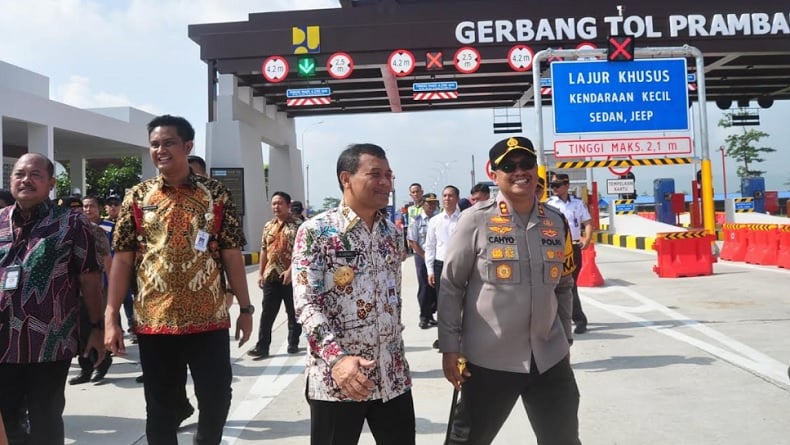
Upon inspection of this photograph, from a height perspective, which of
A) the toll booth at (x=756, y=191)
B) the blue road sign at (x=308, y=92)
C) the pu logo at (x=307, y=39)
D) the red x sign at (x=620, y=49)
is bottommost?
the toll booth at (x=756, y=191)

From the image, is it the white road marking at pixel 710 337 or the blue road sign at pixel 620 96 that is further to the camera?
the blue road sign at pixel 620 96

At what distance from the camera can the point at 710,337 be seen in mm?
6500

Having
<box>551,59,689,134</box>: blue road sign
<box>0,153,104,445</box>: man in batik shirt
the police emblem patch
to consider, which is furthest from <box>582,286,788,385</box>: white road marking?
<box>0,153,104,445</box>: man in batik shirt

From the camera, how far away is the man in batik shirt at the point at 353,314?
2330 millimetres

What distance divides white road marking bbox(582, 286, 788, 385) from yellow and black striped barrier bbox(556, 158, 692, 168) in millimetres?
2091

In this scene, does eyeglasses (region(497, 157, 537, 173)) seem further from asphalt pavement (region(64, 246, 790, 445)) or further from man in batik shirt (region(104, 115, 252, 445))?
asphalt pavement (region(64, 246, 790, 445))

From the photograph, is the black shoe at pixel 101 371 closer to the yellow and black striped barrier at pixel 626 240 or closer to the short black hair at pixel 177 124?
the short black hair at pixel 177 124

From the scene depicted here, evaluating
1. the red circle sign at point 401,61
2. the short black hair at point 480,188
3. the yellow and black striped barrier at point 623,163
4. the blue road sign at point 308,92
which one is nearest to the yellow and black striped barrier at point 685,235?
the yellow and black striped barrier at point 623,163

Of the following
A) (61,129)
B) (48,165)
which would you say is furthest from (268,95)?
(48,165)

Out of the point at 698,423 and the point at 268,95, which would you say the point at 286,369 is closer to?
the point at 698,423

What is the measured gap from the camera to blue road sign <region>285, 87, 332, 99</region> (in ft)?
58.1

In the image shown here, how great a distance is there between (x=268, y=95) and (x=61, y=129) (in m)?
6.58

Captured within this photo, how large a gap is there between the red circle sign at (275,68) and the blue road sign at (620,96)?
8166 mm

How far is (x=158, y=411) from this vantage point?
2.88m
